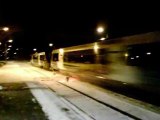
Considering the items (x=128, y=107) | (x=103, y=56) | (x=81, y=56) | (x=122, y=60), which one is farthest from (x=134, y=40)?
(x=81, y=56)

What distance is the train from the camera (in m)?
14.1

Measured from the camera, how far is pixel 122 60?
57.8 ft

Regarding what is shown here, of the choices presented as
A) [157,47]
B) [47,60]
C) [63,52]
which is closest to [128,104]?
[157,47]

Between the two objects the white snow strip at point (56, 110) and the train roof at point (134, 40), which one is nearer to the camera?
the white snow strip at point (56, 110)

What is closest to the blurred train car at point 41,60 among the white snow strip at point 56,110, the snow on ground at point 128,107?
the snow on ground at point 128,107

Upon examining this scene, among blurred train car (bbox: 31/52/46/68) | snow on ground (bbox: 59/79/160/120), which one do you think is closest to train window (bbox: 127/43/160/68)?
snow on ground (bbox: 59/79/160/120)

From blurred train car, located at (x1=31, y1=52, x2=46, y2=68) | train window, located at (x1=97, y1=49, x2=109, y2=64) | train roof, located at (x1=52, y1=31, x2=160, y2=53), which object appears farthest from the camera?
blurred train car, located at (x1=31, y1=52, x2=46, y2=68)

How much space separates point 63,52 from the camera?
34688 millimetres

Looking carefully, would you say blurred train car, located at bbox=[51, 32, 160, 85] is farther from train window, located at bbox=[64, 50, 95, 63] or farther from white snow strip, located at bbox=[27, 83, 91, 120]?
white snow strip, located at bbox=[27, 83, 91, 120]

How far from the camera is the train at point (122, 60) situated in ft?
46.4

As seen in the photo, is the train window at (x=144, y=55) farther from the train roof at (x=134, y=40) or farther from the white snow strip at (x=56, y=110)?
the white snow strip at (x=56, y=110)

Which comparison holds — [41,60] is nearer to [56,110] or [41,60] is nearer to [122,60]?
[122,60]

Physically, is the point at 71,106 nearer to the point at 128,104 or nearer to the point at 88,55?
the point at 128,104

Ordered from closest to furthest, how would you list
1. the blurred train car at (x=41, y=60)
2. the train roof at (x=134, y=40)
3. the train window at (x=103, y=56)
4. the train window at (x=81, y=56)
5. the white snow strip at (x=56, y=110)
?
1. the white snow strip at (x=56, y=110)
2. the train roof at (x=134, y=40)
3. the train window at (x=103, y=56)
4. the train window at (x=81, y=56)
5. the blurred train car at (x=41, y=60)
